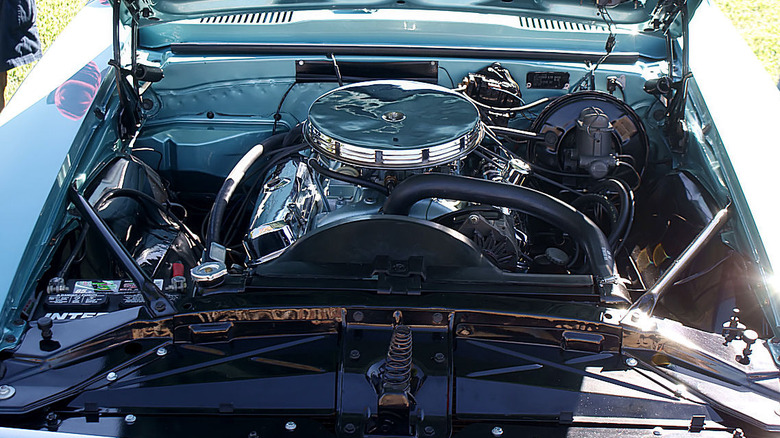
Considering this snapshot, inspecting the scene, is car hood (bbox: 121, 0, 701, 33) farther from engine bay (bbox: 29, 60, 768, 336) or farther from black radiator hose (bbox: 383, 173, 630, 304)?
black radiator hose (bbox: 383, 173, 630, 304)

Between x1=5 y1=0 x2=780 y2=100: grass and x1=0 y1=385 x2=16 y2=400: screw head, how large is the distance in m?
3.51

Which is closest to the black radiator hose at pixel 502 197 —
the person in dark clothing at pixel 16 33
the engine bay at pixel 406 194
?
the engine bay at pixel 406 194

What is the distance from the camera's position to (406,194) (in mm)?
1530

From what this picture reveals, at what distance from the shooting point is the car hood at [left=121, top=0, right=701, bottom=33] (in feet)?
7.81

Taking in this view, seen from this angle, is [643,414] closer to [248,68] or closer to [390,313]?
[390,313]

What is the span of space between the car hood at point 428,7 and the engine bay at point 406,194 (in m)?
0.24

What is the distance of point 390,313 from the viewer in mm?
1343

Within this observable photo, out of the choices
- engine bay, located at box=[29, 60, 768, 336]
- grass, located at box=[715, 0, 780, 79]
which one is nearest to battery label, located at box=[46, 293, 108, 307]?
engine bay, located at box=[29, 60, 768, 336]

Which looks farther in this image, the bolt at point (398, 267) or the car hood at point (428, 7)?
the car hood at point (428, 7)

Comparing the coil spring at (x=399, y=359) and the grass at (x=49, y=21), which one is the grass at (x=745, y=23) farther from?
the coil spring at (x=399, y=359)

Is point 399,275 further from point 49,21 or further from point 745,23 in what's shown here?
point 745,23

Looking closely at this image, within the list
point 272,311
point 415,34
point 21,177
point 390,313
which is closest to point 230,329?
point 272,311

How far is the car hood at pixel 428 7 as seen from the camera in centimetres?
238

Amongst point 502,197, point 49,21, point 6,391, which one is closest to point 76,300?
point 6,391
